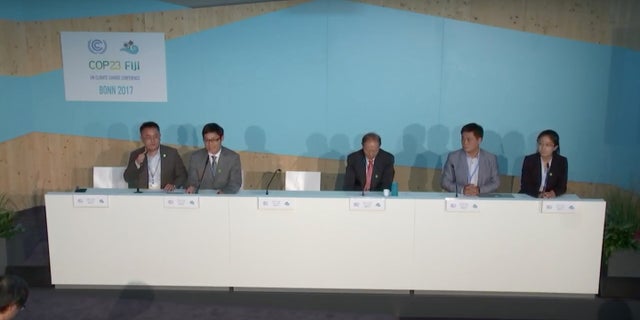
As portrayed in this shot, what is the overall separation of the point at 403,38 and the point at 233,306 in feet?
12.2

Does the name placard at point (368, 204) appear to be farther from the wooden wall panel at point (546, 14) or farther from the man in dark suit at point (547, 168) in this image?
the wooden wall panel at point (546, 14)

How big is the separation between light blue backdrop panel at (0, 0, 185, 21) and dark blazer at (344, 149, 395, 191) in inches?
119

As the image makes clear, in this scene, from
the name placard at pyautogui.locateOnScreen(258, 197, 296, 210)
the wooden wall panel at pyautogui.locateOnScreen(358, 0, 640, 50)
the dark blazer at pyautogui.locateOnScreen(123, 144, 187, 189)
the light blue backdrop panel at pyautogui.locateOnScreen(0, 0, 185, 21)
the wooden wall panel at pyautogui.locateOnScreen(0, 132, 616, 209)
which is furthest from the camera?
the wooden wall panel at pyautogui.locateOnScreen(0, 132, 616, 209)

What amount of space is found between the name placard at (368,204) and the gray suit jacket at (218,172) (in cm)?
129

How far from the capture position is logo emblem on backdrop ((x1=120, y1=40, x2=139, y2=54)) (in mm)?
6117

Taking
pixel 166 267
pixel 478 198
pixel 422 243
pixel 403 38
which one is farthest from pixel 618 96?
pixel 166 267

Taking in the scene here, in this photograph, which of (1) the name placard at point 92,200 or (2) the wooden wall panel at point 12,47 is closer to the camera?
(1) the name placard at point 92,200

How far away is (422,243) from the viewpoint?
3.78 m

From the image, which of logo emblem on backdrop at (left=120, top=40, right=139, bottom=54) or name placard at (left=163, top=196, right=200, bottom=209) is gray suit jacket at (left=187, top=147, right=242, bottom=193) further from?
logo emblem on backdrop at (left=120, top=40, right=139, bottom=54)

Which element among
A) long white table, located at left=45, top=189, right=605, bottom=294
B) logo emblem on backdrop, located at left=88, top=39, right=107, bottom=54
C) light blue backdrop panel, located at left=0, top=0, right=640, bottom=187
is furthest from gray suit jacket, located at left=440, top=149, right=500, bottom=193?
logo emblem on backdrop, located at left=88, top=39, right=107, bottom=54

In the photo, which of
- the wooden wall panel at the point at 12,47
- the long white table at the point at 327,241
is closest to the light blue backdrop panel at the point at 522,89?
the long white table at the point at 327,241

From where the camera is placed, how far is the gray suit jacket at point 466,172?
4572 mm

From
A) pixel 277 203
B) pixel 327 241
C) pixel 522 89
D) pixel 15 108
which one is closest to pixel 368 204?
pixel 327 241

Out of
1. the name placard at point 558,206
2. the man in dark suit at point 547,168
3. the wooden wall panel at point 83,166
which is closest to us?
the name placard at point 558,206
